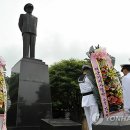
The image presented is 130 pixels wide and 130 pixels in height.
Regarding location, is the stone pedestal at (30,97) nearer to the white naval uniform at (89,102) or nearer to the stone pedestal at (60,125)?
the stone pedestal at (60,125)

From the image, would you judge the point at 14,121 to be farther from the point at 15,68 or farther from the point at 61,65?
the point at 61,65

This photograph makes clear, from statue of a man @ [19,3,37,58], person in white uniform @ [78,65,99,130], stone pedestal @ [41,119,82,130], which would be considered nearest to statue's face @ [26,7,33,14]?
statue of a man @ [19,3,37,58]

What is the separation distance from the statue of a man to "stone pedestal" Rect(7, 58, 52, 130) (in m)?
0.53

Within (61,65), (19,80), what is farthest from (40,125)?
(61,65)

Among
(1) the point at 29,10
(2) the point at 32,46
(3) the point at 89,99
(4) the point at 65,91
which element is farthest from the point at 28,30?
(4) the point at 65,91

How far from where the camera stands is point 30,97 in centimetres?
1120

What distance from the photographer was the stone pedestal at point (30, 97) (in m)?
10.8

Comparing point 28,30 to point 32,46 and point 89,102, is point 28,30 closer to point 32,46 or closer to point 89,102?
point 32,46

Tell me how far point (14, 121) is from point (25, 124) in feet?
1.24

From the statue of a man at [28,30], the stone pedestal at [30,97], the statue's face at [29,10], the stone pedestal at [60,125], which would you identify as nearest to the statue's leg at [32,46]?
the statue of a man at [28,30]

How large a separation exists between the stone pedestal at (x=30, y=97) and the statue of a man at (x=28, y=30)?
53 cm

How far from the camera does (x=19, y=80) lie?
11203 millimetres

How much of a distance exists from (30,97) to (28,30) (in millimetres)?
2695

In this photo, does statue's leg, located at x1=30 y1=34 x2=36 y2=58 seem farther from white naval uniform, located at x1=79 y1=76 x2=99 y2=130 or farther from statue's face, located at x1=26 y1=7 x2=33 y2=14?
white naval uniform, located at x1=79 y1=76 x2=99 y2=130
